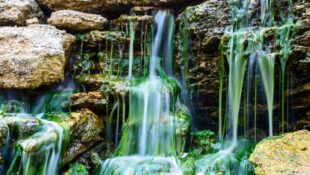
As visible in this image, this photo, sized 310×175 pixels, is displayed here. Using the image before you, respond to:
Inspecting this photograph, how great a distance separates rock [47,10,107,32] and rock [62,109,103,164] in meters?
2.58

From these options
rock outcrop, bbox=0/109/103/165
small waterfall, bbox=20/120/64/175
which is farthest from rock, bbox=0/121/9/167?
small waterfall, bbox=20/120/64/175

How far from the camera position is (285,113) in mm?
7043

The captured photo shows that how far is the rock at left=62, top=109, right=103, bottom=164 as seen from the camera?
6527 millimetres

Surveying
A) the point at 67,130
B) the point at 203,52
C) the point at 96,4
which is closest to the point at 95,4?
the point at 96,4

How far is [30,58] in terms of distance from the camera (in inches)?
293

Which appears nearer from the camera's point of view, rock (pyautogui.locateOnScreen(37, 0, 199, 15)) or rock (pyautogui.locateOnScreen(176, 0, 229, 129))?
rock (pyautogui.locateOnScreen(176, 0, 229, 129))

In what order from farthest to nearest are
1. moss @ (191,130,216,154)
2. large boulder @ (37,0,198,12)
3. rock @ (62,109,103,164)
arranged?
large boulder @ (37,0,198,12) < moss @ (191,130,216,154) < rock @ (62,109,103,164)

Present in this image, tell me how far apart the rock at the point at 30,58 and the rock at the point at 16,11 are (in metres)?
0.71

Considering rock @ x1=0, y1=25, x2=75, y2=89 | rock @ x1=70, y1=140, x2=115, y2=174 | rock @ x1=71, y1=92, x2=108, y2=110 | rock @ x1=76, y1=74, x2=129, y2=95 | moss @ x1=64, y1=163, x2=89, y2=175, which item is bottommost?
moss @ x1=64, y1=163, x2=89, y2=175

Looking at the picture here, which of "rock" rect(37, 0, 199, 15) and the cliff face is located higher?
"rock" rect(37, 0, 199, 15)

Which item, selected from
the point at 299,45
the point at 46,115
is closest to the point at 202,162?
the point at 299,45

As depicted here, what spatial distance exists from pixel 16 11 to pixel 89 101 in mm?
3396

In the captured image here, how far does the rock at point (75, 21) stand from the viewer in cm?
876

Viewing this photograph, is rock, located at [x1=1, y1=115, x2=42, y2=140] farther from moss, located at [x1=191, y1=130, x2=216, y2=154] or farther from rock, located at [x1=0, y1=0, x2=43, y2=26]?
rock, located at [x1=0, y1=0, x2=43, y2=26]
